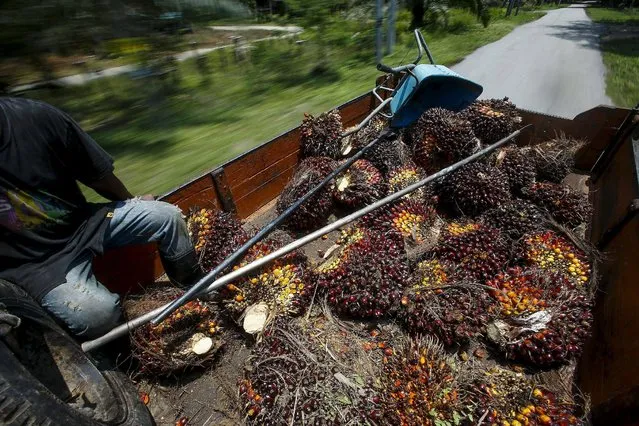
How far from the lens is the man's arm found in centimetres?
225

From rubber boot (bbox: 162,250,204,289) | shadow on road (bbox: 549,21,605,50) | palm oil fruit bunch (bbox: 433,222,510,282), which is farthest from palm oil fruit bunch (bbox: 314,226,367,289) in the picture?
shadow on road (bbox: 549,21,605,50)

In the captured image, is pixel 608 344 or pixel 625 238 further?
pixel 625 238

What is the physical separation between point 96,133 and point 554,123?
19.6ft

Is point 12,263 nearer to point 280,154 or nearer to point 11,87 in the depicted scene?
point 280,154

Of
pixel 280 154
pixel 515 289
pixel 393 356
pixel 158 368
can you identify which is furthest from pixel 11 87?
pixel 515 289

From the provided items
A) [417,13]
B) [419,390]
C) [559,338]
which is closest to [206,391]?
[419,390]

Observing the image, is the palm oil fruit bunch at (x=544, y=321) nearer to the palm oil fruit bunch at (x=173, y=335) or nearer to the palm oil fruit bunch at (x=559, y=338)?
the palm oil fruit bunch at (x=559, y=338)

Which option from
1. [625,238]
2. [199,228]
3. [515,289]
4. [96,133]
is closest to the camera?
[625,238]

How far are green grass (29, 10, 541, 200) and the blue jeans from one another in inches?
66.7

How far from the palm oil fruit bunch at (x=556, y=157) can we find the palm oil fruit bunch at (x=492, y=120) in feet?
1.07

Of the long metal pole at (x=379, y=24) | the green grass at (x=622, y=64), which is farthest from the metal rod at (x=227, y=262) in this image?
the green grass at (x=622, y=64)

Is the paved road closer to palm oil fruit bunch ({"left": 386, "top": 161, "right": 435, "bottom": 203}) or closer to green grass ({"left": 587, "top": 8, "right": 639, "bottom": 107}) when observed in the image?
green grass ({"left": 587, "top": 8, "right": 639, "bottom": 107})

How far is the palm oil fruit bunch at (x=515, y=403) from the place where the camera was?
1638 millimetres

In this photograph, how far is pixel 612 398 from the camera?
A: 5.05 ft
